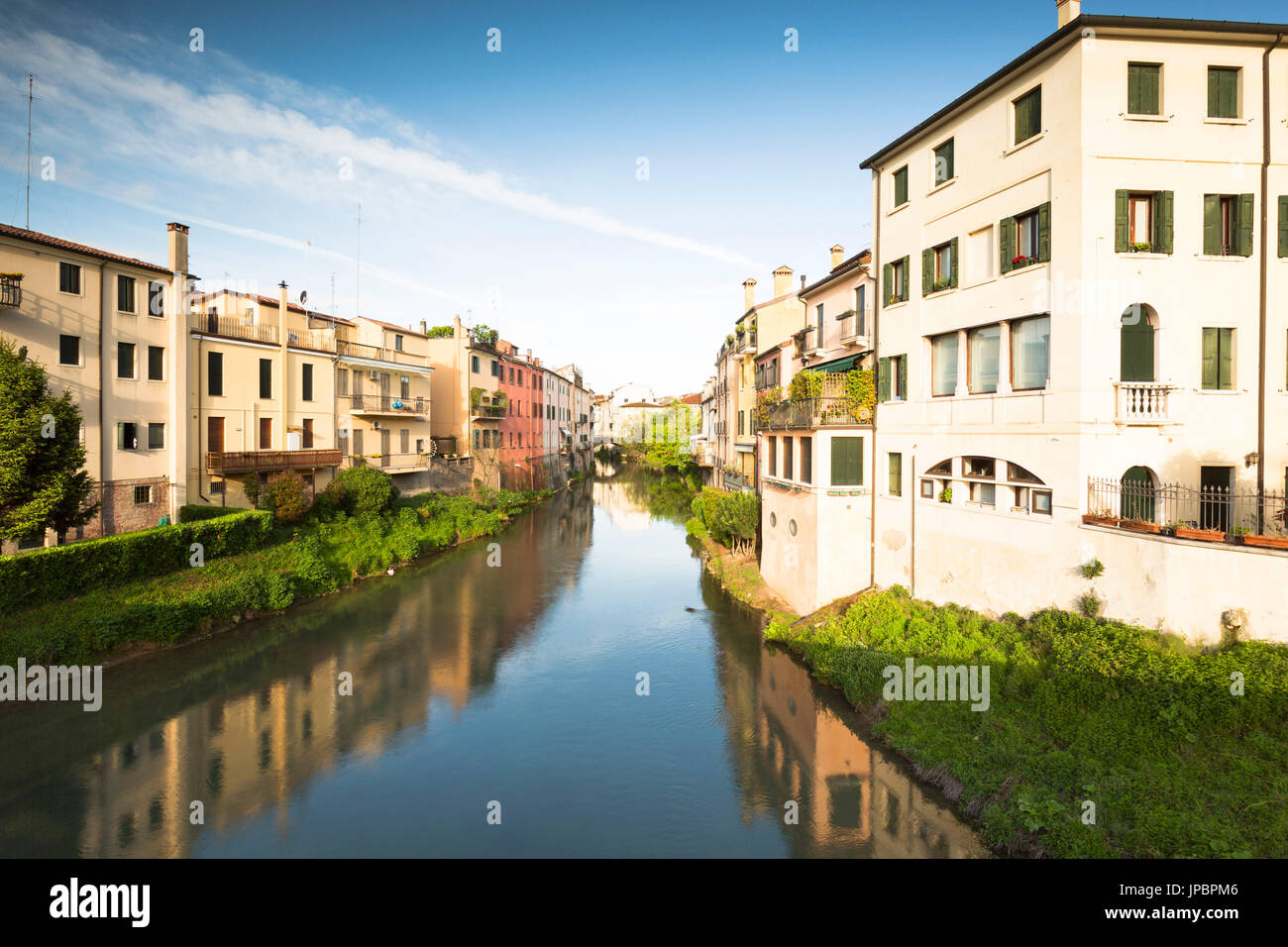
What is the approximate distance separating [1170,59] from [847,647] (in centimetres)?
1552

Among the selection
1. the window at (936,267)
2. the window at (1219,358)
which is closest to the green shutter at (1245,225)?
the window at (1219,358)

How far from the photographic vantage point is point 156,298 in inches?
1011

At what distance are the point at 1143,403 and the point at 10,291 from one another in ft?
105

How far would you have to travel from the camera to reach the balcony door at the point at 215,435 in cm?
2819

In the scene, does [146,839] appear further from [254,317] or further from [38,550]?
[254,317]

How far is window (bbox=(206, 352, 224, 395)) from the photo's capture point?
2820cm

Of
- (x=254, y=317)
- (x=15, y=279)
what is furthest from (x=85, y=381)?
(x=254, y=317)

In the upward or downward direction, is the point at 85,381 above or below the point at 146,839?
above

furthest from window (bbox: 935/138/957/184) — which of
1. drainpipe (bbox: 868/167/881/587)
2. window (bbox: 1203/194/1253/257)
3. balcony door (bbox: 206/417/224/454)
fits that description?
balcony door (bbox: 206/417/224/454)

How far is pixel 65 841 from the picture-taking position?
36.4ft

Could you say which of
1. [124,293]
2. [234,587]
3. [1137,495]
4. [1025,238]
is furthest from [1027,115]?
[124,293]

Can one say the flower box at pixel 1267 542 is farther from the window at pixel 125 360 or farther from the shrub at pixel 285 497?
the window at pixel 125 360

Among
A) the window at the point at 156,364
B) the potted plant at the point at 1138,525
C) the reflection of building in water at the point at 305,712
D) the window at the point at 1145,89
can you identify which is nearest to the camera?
the reflection of building in water at the point at 305,712

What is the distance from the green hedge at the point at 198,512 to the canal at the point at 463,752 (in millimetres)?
5701
